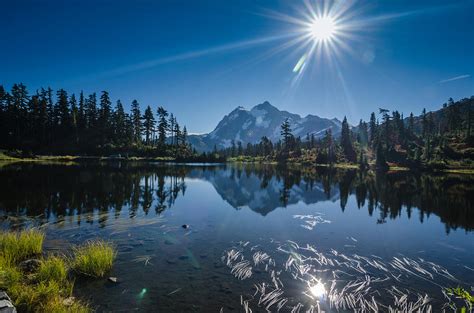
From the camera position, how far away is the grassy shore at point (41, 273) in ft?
24.8

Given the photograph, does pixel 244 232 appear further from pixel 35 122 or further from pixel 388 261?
pixel 35 122

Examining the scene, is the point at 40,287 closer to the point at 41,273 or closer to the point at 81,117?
the point at 41,273

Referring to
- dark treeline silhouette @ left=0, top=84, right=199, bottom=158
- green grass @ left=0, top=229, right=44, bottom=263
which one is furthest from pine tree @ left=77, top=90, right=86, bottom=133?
green grass @ left=0, top=229, right=44, bottom=263

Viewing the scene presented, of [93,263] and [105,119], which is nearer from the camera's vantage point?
[93,263]

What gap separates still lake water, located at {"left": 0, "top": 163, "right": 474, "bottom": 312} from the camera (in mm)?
9555

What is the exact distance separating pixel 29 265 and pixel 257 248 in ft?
32.6

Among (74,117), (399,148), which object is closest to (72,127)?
(74,117)

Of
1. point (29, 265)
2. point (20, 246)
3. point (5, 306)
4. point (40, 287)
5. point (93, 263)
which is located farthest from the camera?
point (20, 246)

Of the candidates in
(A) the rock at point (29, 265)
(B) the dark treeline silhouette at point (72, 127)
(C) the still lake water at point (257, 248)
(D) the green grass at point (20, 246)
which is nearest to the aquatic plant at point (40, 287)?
(D) the green grass at point (20, 246)

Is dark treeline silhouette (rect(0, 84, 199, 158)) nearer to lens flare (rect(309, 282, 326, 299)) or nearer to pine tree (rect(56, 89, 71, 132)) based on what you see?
pine tree (rect(56, 89, 71, 132))

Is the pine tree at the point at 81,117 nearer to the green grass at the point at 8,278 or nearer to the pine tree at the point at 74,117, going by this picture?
the pine tree at the point at 74,117

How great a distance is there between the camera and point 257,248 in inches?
584

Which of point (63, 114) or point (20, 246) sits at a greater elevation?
point (63, 114)

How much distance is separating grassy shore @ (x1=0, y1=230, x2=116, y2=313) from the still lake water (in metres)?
0.62
